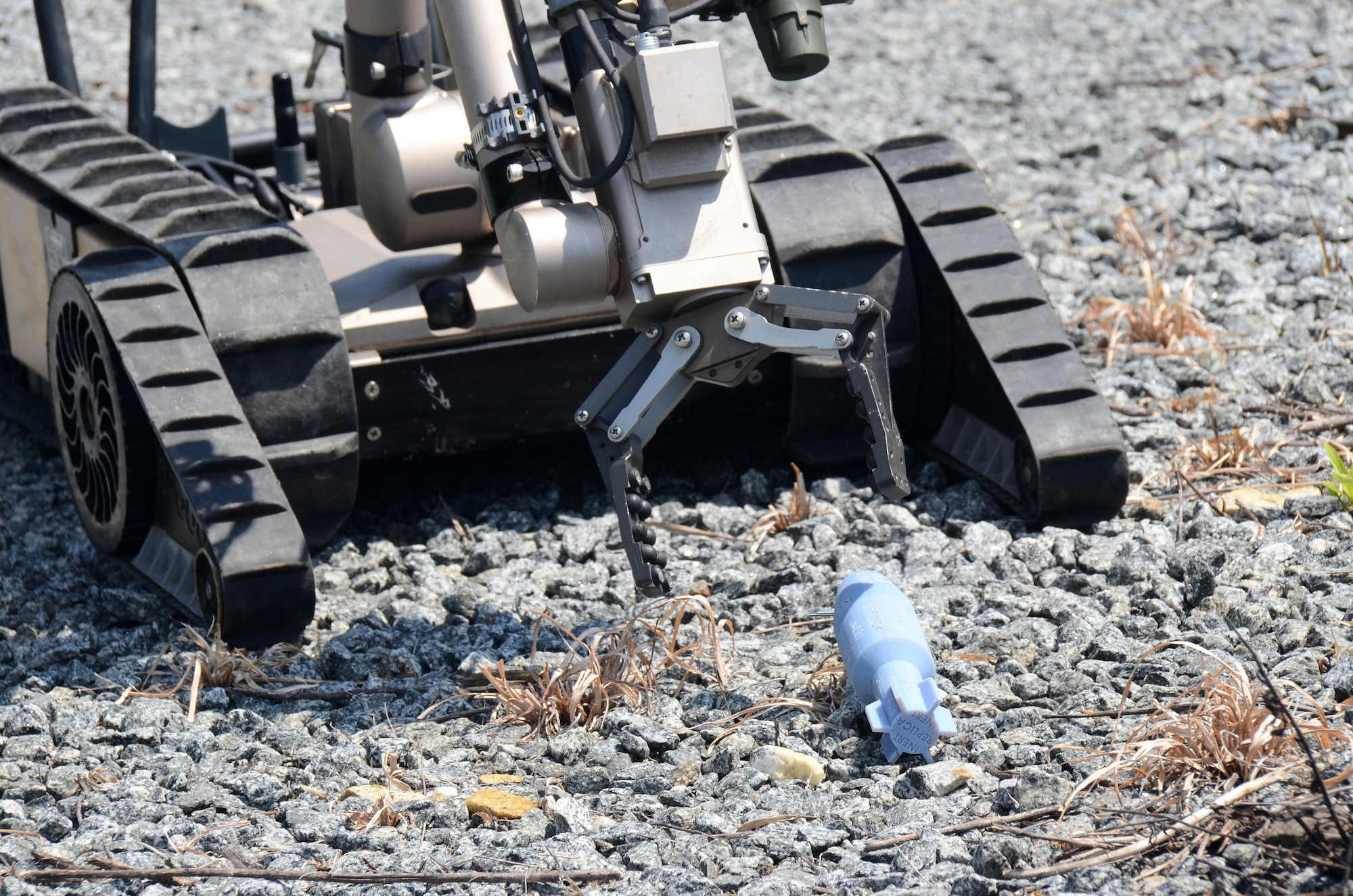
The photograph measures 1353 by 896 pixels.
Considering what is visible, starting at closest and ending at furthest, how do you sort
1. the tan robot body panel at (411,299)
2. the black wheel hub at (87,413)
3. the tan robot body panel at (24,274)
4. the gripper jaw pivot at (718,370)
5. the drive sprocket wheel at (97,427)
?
the gripper jaw pivot at (718,370) < the drive sprocket wheel at (97,427) < the black wheel hub at (87,413) < the tan robot body panel at (411,299) < the tan robot body panel at (24,274)

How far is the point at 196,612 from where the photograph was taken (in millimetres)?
3125

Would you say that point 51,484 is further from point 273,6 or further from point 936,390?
point 273,6

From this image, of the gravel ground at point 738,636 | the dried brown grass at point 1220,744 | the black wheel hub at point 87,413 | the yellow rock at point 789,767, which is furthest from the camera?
the black wheel hub at point 87,413

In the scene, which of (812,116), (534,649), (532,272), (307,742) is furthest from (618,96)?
(812,116)

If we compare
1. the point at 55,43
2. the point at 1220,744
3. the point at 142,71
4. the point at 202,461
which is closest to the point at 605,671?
the point at 202,461

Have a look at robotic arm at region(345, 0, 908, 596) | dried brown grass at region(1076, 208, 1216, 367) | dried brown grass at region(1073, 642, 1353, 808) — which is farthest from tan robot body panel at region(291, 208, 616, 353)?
dried brown grass at region(1073, 642, 1353, 808)

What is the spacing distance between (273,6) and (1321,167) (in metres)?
5.90

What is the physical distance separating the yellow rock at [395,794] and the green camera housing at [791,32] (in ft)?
4.13

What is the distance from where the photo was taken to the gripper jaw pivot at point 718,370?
8.38 feet

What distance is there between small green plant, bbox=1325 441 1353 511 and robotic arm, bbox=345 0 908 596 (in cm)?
95

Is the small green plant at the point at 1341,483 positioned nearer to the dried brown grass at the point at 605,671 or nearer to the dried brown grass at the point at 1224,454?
the dried brown grass at the point at 1224,454

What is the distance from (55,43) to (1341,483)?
3441mm

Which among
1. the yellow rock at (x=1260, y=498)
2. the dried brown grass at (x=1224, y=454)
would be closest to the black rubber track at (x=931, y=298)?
the yellow rock at (x=1260, y=498)

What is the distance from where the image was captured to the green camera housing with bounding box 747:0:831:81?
2.65m
